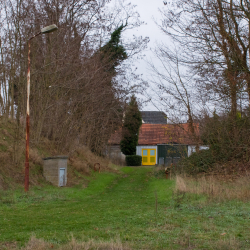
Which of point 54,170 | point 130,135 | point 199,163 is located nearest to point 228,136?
point 199,163

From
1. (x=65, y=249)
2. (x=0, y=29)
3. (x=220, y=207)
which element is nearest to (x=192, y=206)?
(x=220, y=207)

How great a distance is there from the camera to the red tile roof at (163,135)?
21.5m

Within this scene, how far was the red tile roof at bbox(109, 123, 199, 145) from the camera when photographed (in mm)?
21453

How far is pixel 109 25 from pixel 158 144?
66.2 ft

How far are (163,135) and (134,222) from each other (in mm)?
32762

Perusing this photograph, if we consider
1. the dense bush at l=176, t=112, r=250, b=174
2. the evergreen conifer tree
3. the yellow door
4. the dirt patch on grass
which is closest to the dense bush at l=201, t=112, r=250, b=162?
the dense bush at l=176, t=112, r=250, b=174

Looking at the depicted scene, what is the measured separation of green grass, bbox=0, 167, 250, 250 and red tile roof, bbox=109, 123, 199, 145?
9.11 meters

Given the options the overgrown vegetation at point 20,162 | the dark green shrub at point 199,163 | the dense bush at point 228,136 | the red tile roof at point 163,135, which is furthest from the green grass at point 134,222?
the red tile roof at point 163,135

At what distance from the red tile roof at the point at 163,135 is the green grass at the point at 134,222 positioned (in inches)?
359

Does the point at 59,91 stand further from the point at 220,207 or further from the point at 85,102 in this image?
the point at 220,207

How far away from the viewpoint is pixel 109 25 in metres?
28.4

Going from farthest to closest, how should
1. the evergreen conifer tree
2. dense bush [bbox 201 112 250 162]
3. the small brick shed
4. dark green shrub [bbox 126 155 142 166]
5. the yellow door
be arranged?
the yellow door → the evergreen conifer tree → dark green shrub [bbox 126 155 142 166] → dense bush [bbox 201 112 250 162] → the small brick shed

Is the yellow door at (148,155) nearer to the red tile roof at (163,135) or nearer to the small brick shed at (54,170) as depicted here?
the red tile roof at (163,135)

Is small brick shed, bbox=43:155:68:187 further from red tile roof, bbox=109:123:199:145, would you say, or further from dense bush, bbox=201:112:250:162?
dense bush, bbox=201:112:250:162
